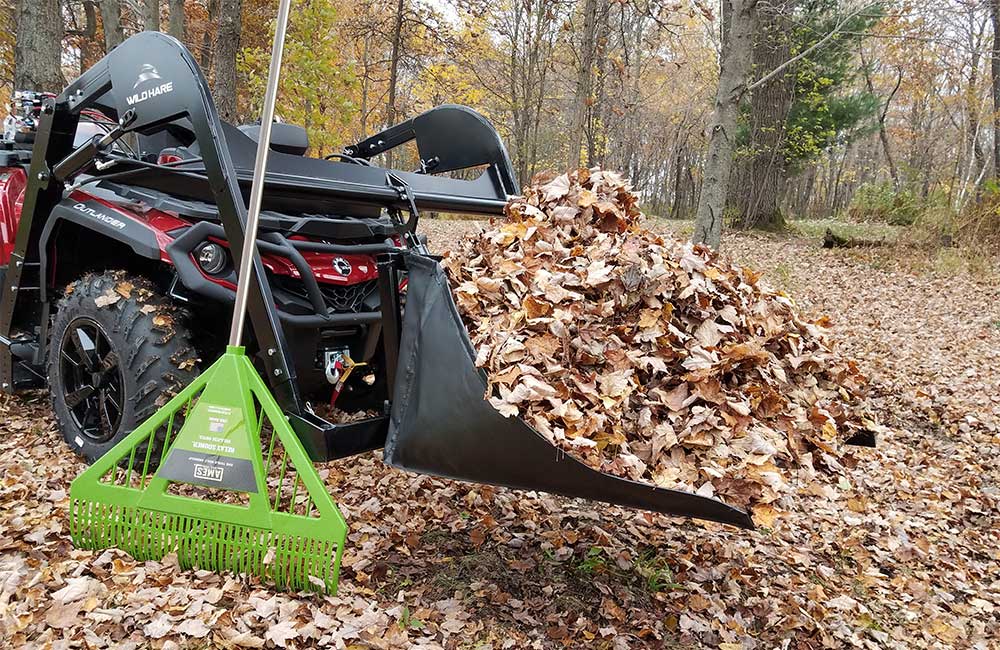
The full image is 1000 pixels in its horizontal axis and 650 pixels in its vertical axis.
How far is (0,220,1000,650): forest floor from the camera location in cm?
237

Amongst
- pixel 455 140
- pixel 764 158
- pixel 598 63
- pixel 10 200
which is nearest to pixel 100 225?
pixel 10 200

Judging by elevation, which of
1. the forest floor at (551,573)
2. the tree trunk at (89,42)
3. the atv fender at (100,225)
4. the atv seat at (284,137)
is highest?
the tree trunk at (89,42)

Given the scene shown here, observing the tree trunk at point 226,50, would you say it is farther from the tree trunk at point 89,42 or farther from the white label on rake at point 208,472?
the tree trunk at point 89,42

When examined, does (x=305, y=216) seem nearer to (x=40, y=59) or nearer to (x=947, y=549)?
(x=947, y=549)

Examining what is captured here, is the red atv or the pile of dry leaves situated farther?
the red atv

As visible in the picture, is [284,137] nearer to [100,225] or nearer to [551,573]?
[100,225]

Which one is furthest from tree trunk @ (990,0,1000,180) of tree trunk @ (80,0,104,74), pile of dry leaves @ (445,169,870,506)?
tree trunk @ (80,0,104,74)

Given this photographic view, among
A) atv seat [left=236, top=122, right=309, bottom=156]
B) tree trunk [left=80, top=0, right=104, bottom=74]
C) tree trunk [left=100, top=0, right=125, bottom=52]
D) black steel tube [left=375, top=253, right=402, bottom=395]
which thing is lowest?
black steel tube [left=375, top=253, right=402, bottom=395]

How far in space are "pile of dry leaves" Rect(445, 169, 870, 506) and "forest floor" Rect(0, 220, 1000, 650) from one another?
226mm

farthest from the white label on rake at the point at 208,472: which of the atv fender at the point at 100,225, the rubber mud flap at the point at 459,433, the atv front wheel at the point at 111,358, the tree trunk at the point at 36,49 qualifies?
the tree trunk at the point at 36,49

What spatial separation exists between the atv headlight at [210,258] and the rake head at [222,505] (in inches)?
25.0

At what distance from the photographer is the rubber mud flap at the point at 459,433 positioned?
2.17 m

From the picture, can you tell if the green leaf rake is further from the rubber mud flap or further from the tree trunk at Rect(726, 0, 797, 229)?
the tree trunk at Rect(726, 0, 797, 229)

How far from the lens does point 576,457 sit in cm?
217
